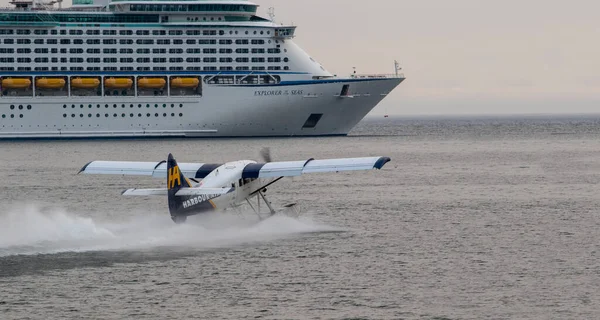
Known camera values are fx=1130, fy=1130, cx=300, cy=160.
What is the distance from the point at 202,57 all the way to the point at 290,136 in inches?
428

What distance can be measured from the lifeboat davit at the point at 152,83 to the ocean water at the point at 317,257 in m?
45.9

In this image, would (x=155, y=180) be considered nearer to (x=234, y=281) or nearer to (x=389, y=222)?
(x=389, y=222)

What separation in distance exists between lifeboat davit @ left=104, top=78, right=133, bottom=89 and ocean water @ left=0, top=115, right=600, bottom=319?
45907 mm

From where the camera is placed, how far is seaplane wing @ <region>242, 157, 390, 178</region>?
34250mm

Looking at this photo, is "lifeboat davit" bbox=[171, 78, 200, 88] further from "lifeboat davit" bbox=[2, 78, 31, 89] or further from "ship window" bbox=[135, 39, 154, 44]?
"lifeboat davit" bbox=[2, 78, 31, 89]

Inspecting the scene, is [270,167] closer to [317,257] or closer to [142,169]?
[142,169]

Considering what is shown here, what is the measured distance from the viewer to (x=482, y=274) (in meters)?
29.5

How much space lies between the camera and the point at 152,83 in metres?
102

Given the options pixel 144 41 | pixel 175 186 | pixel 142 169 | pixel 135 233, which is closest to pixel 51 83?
pixel 144 41

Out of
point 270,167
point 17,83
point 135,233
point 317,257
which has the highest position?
point 17,83

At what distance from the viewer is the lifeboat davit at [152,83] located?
102250mm

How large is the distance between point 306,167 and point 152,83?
6876 centimetres

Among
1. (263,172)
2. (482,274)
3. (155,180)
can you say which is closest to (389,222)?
(263,172)

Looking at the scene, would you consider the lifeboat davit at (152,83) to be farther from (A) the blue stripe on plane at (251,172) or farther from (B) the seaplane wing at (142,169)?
(A) the blue stripe on plane at (251,172)
